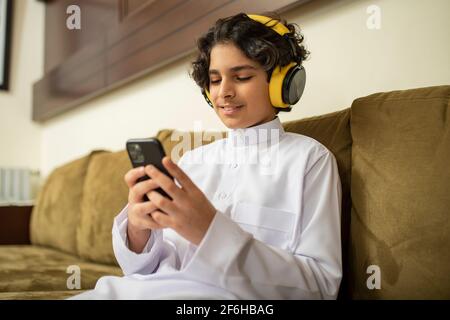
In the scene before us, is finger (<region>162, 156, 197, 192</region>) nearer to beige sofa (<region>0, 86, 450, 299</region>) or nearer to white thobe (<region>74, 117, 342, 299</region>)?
white thobe (<region>74, 117, 342, 299</region>)

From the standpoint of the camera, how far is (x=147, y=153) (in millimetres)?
744

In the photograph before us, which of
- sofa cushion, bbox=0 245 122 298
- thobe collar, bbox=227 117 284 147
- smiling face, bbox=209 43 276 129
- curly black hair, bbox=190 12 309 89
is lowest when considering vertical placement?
sofa cushion, bbox=0 245 122 298

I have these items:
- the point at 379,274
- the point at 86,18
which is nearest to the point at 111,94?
the point at 86,18

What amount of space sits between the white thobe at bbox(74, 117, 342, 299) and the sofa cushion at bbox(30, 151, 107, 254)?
111 centimetres

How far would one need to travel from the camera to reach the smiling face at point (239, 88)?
3.21 feet

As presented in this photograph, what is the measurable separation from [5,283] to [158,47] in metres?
1.16

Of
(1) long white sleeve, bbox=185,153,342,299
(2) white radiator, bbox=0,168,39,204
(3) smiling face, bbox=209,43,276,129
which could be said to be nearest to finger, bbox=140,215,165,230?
(1) long white sleeve, bbox=185,153,342,299

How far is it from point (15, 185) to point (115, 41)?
58.2 inches

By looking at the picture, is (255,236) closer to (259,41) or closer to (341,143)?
(341,143)

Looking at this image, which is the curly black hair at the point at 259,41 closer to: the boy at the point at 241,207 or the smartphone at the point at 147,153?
the boy at the point at 241,207

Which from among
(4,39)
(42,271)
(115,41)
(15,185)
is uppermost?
(4,39)

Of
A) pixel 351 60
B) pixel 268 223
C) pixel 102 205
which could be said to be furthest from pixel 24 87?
pixel 268 223

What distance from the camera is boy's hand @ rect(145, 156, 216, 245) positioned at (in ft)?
2.34

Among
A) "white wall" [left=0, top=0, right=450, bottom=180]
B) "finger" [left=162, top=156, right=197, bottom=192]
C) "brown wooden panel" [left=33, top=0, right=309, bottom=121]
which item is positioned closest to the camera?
"finger" [left=162, top=156, right=197, bottom=192]
